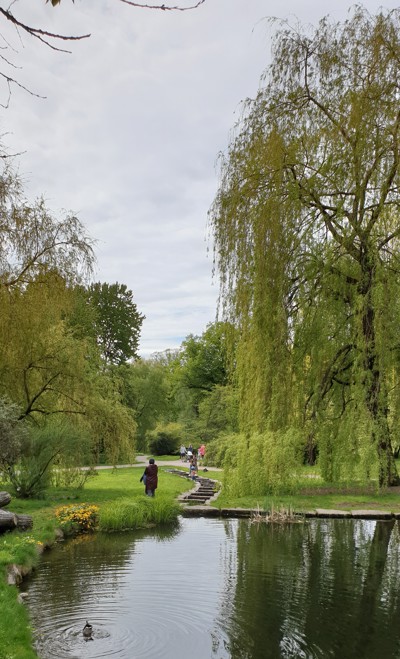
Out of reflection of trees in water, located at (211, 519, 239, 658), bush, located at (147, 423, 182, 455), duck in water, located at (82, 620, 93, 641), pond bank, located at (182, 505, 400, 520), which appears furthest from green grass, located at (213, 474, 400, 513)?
bush, located at (147, 423, 182, 455)

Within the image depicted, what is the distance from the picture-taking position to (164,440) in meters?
42.9

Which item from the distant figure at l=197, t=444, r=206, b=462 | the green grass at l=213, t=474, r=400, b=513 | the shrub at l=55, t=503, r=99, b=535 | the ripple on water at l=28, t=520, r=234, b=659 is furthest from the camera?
the distant figure at l=197, t=444, r=206, b=462

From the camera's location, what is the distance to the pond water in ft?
21.5

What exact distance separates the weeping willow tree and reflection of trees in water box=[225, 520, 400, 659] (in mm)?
2875

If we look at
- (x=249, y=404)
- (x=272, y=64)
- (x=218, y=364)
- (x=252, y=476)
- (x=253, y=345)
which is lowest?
(x=252, y=476)

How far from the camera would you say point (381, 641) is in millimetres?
6801

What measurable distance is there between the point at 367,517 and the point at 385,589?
627 centimetres

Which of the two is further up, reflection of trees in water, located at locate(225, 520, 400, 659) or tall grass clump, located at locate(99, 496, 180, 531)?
tall grass clump, located at locate(99, 496, 180, 531)

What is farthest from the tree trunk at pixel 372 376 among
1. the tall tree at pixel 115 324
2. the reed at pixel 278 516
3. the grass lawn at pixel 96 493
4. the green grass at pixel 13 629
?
the tall tree at pixel 115 324

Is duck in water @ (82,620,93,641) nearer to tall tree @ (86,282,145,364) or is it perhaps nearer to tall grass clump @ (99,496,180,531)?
tall grass clump @ (99,496,180,531)

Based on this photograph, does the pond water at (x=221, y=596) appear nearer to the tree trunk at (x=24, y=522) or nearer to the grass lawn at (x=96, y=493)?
the tree trunk at (x=24, y=522)

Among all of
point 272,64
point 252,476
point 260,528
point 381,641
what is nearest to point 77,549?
point 260,528

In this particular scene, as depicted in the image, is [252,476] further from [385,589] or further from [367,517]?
[385,589]

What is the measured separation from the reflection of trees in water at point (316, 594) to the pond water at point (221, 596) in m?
0.02
